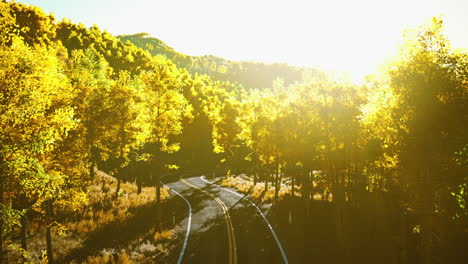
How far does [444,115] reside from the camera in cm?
1255

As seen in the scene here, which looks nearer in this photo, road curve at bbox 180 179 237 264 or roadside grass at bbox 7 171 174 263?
roadside grass at bbox 7 171 174 263

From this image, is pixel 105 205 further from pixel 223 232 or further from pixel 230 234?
pixel 230 234

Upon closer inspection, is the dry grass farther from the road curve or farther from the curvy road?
the road curve

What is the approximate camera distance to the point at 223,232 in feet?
72.2

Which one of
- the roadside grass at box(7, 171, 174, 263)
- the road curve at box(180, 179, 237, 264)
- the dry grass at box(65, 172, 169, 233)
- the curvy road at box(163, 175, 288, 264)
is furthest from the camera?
the dry grass at box(65, 172, 169, 233)

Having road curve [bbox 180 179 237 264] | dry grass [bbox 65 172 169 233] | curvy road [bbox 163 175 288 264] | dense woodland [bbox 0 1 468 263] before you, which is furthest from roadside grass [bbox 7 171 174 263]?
road curve [bbox 180 179 237 264]

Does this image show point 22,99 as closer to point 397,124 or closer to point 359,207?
point 397,124

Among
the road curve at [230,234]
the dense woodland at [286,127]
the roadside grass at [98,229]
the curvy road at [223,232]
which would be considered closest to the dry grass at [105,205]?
the roadside grass at [98,229]

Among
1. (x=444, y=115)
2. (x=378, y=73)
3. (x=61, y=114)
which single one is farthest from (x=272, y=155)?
(x=61, y=114)

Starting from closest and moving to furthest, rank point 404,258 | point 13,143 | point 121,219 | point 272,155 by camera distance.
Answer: point 13,143
point 404,258
point 121,219
point 272,155

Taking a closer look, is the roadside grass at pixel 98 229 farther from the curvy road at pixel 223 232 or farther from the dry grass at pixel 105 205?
the curvy road at pixel 223 232

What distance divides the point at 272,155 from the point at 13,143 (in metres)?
24.9

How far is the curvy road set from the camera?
57.5 ft

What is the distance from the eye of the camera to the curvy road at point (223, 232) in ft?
57.5
